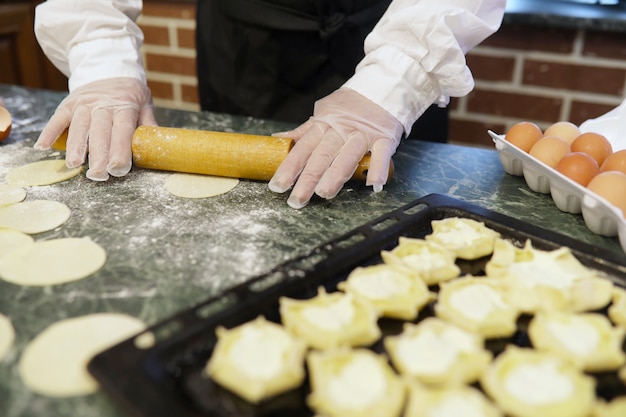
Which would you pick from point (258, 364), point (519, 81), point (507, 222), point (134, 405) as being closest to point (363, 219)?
point (507, 222)

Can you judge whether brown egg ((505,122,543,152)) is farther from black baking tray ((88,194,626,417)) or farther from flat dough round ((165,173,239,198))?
flat dough round ((165,173,239,198))

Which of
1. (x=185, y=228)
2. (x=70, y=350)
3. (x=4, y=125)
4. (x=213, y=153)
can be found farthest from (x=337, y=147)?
(x=4, y=125)

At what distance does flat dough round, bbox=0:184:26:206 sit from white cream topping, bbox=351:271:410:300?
786 mm

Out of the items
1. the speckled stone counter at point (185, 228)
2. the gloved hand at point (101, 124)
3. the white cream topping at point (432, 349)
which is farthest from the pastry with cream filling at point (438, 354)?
the gloved hand at point (101, 124)

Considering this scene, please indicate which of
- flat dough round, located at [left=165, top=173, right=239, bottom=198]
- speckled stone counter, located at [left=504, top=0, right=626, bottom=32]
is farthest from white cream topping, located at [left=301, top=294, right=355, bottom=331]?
→ speckled stone counter, located at [left=504, top=0, right=626, bottom=32]

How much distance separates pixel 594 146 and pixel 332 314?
2.63 feet

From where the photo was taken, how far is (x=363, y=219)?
1178 mm

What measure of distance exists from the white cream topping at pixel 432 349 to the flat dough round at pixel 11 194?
901 mm

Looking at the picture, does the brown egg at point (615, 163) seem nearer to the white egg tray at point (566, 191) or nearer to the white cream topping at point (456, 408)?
the white egg tray at point (566, 191)

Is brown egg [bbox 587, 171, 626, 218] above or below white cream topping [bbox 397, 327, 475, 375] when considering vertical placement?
above

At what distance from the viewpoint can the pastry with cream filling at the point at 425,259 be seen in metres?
0.92

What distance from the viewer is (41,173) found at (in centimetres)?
136

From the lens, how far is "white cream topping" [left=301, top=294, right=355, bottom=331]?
78cm

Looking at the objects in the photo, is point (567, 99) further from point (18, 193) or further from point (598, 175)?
point (18, 193)
